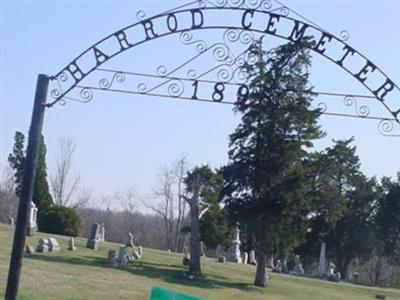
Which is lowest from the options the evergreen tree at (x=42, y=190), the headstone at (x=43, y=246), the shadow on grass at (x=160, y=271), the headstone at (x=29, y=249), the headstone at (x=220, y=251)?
the shadow on grass at (x=160, y=271)

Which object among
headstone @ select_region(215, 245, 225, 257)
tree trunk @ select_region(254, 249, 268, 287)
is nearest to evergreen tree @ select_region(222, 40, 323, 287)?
tree trunk @ select_region(254, 249, 268, 287)

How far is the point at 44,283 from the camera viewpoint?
23859 mm

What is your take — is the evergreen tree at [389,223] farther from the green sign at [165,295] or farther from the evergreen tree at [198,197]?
the green sign at [165,295]

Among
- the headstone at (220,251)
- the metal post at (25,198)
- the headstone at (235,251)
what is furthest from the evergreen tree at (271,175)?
the metal post at (25,198)

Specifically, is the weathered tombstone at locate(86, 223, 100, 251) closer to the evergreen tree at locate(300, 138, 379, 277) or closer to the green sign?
the evergreen tree at locate(300, 138, 379, 277)

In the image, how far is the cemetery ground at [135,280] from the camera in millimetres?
24156

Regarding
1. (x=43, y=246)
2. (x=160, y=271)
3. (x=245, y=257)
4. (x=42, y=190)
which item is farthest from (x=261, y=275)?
(x=42, y=190)

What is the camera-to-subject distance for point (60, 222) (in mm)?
46062

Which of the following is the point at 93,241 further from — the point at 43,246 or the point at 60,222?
the point at 60,222

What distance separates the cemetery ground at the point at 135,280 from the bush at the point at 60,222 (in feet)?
14.8

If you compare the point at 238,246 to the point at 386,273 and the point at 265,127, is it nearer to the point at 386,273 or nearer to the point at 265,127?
the point at 265,127

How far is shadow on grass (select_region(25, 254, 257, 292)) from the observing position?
102ft

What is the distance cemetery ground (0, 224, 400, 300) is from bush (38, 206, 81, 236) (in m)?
4.50

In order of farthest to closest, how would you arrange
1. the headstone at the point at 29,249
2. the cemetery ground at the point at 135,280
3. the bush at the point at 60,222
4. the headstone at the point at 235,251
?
the headstone at the point at 235,251
the bush at the point at 60,222
the headstone at the point at 29,249
the cemetery ground at the point at 135,280
